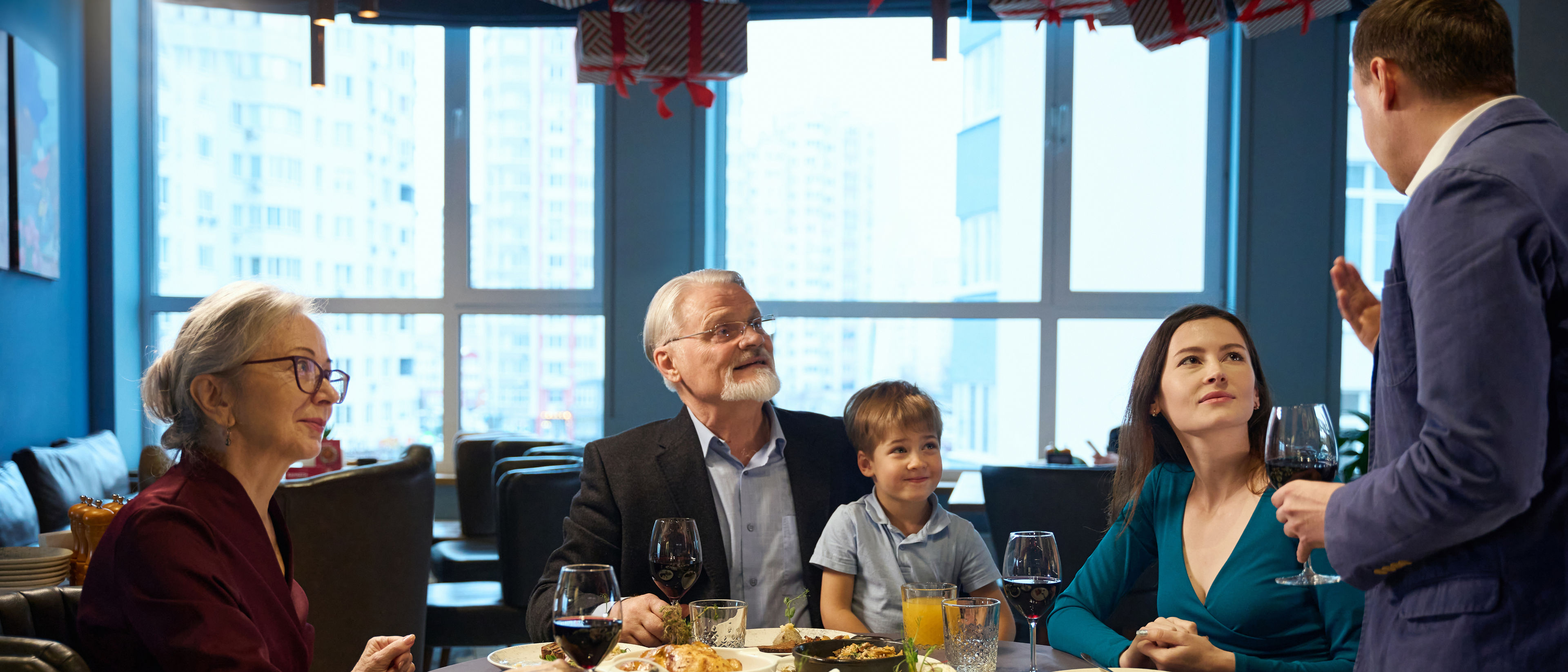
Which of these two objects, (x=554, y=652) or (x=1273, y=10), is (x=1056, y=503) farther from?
(x=1273, y=10)

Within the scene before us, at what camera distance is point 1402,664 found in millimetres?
1133

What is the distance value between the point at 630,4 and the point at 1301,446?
132 inches

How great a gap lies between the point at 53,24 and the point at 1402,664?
6.29 meters

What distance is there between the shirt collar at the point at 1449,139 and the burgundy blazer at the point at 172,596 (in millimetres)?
1508

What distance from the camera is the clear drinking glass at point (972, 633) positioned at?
54.4 inches

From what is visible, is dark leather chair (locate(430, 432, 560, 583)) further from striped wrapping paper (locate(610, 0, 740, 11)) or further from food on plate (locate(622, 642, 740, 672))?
food on plate (locate(622, 642, 740, 672))

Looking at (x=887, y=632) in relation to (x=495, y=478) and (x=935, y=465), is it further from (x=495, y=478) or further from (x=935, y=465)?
(x=495, y=478)

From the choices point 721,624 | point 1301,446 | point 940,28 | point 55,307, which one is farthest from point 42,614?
point 55,307

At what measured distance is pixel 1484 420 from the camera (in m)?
1.01

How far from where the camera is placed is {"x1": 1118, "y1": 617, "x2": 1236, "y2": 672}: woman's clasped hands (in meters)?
1.51

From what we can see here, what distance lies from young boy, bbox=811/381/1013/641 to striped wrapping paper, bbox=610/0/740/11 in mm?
2483

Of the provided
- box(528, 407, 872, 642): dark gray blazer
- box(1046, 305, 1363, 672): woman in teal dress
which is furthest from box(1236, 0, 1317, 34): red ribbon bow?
box(528, 407, 872, 642): dark gray blazer

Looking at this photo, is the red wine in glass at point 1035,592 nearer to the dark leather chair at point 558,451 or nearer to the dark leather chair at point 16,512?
the dark leather chair at point 558,451

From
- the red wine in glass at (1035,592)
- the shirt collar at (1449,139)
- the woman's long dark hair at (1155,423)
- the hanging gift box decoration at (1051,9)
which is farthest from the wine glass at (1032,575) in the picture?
the hanging gift box decoration at (1051,9)
